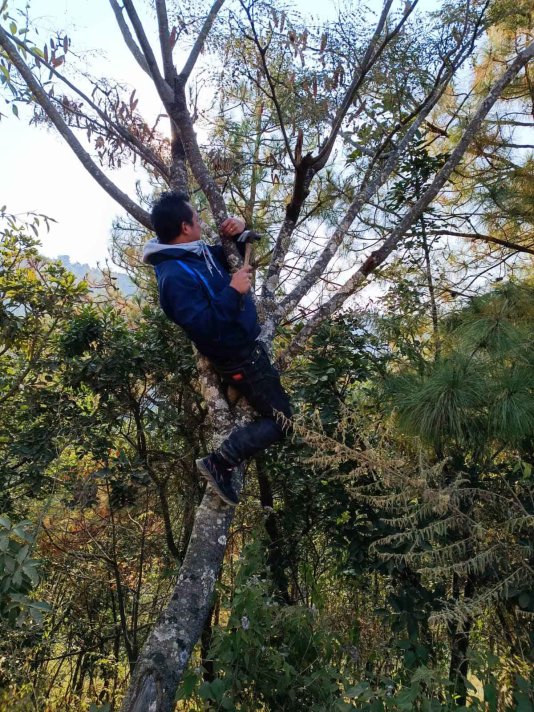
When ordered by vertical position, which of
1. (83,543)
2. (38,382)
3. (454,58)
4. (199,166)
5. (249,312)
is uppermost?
(454,58)

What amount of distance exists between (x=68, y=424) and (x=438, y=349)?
2.16 metres

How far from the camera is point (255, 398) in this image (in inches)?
90.0

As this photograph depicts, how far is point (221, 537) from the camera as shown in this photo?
2062mm

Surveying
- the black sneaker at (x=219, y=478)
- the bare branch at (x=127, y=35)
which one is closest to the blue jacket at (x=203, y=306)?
the black sneaker at (x=219, y=478)

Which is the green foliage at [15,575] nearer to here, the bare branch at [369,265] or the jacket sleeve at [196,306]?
the jacket sleeve at [196,306]

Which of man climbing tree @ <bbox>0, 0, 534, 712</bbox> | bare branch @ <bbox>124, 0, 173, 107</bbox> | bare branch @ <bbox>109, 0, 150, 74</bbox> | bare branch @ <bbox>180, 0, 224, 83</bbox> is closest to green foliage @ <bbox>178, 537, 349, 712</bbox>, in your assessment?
man climbing tree @ <bbox>0, 0, 534, 712</bbox>

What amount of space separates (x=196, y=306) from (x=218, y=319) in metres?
0.09

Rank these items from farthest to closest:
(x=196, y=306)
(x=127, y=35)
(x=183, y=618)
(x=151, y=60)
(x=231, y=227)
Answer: (x=127, y=35) → (x=151, y=60) → (x=231, y=227) → (x=196, y=306) → (x=183, y=618)

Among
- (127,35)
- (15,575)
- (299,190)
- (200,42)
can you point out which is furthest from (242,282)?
(127,35)

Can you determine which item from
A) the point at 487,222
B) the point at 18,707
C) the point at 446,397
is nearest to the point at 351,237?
the point at 487,222

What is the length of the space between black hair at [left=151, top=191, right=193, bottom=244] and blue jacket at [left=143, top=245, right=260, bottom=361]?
0.10 m

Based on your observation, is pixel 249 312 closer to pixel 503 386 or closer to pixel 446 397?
pixel 446 397

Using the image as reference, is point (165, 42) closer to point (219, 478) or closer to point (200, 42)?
point (200, 42)

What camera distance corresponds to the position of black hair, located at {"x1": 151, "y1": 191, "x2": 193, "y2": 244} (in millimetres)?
2287
